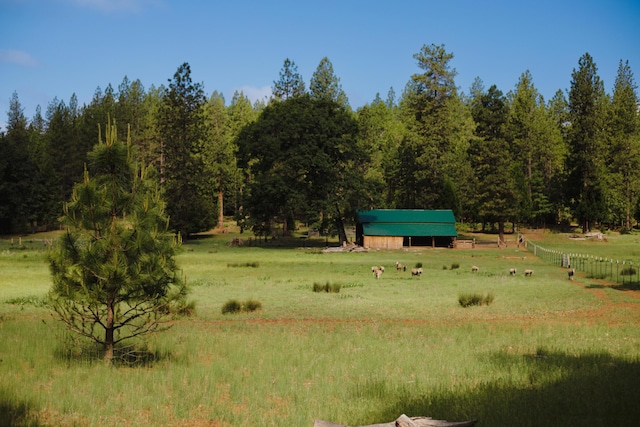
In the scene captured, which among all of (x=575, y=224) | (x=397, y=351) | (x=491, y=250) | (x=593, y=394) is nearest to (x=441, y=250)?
(x=491, y=250)

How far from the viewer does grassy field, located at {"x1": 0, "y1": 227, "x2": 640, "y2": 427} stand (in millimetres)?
10336

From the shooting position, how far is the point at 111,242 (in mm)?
13438

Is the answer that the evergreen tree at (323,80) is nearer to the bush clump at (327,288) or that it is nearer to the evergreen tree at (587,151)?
the evergreen tree at (587,151)

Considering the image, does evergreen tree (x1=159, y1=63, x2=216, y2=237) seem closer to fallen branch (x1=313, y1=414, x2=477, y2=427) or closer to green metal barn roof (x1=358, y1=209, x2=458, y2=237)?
green metal barn roof (x1=358, y1=209, x2=458, y2=237)

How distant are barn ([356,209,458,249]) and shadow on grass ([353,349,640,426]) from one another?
5951 cm

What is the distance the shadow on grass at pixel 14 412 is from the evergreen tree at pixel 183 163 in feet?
209

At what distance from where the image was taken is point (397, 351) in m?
15.7

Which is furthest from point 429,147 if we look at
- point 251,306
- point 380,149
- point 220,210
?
point 251,306

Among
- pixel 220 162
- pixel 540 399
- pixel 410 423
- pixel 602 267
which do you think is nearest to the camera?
pixel 410 423

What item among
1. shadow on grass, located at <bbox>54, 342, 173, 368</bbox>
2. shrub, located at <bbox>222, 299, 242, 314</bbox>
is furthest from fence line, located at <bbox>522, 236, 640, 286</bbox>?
shadow on grass, located at <bbox>54, 342, 173, 368</bbox>

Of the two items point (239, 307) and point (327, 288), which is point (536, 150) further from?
point (239, 307)

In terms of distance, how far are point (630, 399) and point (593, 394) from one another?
2.10ft

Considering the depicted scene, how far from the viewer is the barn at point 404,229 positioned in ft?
241

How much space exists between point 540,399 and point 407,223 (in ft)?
213
